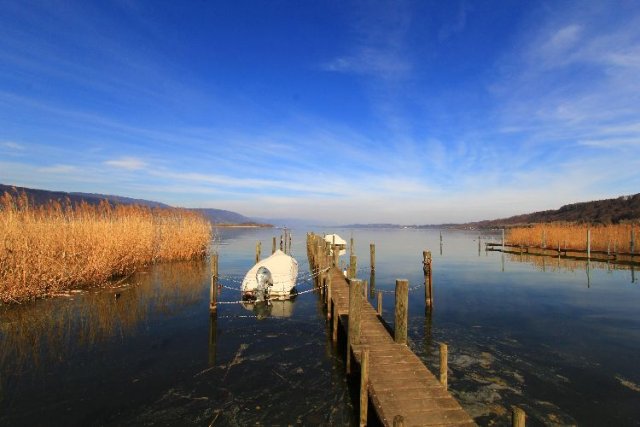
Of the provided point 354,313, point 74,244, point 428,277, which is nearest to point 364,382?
point 354,313

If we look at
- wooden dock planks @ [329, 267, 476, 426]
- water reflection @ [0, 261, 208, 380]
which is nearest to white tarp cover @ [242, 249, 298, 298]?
water reflection @ [0, 261, 208, 380]

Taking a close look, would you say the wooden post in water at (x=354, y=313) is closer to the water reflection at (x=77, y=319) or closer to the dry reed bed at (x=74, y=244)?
Answer: the water reflection at (x=77, y=319)

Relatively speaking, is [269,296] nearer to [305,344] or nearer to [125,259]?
[305,344]

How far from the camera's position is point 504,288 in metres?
21.5

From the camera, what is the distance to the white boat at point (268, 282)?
683 inches

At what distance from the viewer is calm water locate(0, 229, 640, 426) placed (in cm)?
778

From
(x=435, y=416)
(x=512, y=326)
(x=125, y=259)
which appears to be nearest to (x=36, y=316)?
(x=125, y=259)

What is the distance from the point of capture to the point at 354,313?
939 cm

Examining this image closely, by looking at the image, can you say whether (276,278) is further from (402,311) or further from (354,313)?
(402,311)

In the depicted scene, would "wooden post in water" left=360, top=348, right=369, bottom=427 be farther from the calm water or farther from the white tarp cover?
the white tarp cover

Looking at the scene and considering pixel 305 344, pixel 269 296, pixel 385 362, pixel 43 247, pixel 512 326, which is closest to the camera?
pixel 385 362

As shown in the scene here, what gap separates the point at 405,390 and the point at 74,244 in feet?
58.9

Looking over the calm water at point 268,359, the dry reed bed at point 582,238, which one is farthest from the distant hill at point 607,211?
the calm water at point 268,359

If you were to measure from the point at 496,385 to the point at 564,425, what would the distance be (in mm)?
1761
